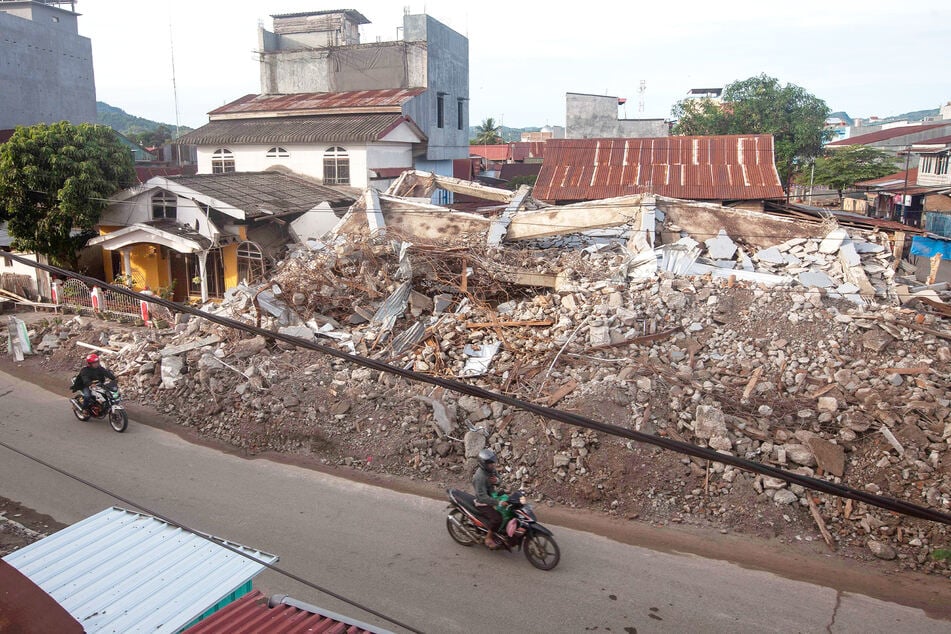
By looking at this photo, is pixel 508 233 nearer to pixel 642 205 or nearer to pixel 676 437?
pixel 642 205

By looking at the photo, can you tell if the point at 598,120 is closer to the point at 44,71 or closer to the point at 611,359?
the point at 44,71

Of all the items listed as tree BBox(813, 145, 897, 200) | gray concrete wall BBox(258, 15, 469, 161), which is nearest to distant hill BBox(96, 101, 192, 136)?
gray concrete wall BBox(258, 15, 469, 161)

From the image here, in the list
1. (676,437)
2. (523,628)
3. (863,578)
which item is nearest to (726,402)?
(676,437)

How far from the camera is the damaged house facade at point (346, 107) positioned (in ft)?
81.8

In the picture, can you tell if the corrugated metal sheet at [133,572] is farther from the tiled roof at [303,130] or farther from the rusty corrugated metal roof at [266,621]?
the tiled roof at [303,130]

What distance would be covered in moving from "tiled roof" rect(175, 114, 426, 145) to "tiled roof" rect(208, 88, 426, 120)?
0.35m

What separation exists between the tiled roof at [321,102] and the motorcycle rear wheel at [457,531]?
2064cm

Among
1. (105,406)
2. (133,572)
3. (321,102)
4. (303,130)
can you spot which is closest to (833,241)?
(133,572)

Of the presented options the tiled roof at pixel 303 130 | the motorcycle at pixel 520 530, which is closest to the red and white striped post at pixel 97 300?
the tiled roof at pixel 303 130

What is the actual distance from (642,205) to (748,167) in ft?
34.0

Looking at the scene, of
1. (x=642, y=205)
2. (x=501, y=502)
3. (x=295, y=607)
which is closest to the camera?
(x=295, y=607)

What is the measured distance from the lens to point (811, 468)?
8828mm

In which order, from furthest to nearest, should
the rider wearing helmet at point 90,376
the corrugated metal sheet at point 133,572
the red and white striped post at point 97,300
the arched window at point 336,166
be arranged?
the arched window at point 336,166
the red and white striped post at point 97,300
the rider wearing helmet at point 90,376
the corrugated metal sheet at point 133,572

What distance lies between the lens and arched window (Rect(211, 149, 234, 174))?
2639 cm
